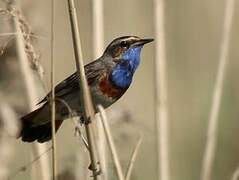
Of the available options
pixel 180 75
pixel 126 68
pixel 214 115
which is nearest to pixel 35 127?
pixel 126 68

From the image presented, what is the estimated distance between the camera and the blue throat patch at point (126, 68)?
3.30m

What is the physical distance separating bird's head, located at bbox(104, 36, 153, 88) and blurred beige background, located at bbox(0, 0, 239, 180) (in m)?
0.51

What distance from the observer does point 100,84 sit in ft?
10.8

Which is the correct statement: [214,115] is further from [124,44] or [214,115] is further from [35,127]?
[35,127]

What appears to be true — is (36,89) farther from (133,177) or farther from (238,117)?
(238,117)

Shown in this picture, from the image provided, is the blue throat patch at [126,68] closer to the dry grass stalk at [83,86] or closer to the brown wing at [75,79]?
the brown wing at [75,79]

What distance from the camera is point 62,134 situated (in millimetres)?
4004

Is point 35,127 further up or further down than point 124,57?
further down

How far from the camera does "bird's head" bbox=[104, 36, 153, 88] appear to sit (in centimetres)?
330

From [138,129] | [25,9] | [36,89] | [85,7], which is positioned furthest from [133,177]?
[85,7]

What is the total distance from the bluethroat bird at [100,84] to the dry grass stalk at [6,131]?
7 cm

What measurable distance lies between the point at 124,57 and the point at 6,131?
57 cm

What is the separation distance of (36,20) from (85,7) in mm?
833

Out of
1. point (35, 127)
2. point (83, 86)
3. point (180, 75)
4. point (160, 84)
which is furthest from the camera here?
point (180, 75)
